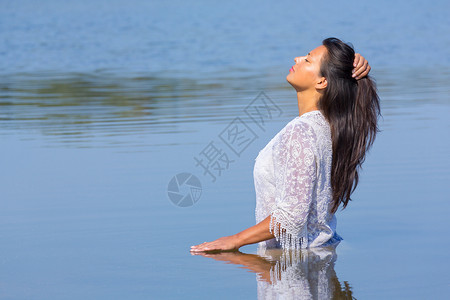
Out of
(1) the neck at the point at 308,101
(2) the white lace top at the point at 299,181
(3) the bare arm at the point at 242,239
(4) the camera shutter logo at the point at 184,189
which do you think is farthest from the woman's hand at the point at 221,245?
(4) the camera shutter logo at the point at 184,189

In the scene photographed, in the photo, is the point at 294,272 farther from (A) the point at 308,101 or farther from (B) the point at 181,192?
(B) the point at 181,192

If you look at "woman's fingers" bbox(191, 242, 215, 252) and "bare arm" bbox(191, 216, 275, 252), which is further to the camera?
"woman's fingers" bbox(191, 242, 215, 252)

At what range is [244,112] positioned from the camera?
9.90 metres

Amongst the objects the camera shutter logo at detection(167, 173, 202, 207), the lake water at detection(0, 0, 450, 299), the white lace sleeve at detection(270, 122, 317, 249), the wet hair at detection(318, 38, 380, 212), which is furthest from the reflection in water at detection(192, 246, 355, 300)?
the camera shutter logo at detection(167, 173, 202, 207)

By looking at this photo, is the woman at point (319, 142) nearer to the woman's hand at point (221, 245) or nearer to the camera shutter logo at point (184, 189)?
the woman's hand at point (221, 245)

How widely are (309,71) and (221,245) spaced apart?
1040mm

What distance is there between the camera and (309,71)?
4.28m

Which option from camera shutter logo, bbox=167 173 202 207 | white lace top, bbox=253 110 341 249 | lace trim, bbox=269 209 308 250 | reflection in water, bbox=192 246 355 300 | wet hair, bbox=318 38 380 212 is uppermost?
camera shutter logo, bbox=167 173 202 207

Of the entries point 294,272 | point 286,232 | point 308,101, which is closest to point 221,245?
point 286,232

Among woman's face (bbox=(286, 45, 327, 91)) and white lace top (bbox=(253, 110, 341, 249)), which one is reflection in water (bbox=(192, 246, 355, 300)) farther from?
woman's face (bbox=(286, 45, 327, 91))

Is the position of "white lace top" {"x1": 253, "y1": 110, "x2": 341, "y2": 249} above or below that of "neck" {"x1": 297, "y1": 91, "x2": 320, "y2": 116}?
below

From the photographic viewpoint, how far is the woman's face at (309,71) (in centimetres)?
427

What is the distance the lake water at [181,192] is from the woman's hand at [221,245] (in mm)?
56

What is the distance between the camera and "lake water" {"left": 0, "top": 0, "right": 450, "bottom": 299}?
4160 mm
